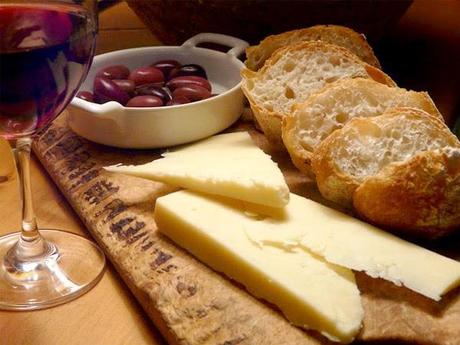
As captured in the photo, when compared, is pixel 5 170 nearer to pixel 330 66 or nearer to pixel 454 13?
pixel 330 66

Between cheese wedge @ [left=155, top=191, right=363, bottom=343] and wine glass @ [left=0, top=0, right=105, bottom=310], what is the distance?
11cm

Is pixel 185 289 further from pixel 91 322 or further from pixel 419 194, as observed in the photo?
pixel 419 194

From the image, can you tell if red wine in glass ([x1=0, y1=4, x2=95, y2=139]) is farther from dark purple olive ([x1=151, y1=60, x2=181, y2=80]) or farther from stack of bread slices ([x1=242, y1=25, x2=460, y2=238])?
dark purple olive ([x1=151, y1=60, x2=181, y2=80])

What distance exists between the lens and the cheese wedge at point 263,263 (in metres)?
0.59

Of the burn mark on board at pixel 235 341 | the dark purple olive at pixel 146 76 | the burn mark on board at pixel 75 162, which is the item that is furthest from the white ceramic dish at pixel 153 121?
the burn mark on board at pixel 235 341

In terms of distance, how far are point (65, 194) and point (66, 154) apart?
10 centimetres

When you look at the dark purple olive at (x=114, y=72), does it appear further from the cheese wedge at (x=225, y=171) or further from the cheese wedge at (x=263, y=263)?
the cheese wedge at (x=263, y=263)

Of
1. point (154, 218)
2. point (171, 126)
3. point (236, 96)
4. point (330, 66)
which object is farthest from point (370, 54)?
point (154, 218)

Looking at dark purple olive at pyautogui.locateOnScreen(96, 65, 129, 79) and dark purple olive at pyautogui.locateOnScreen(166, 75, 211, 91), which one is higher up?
dark purple olive at pyautogui.locateOnScreen(166, 75, 211, 91)

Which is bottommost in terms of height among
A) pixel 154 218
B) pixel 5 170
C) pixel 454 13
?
pixel 5 170

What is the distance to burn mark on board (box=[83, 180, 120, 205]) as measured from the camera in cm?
82

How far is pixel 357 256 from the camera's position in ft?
2.13

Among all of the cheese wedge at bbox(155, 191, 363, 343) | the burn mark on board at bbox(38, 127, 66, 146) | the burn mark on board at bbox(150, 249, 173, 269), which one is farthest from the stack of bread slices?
the burn mark on board at bbox(38, 127, 66, 146)

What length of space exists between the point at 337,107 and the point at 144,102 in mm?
289
